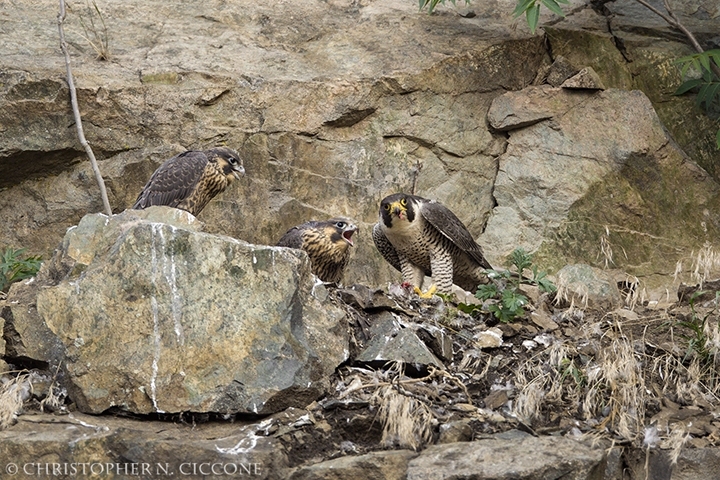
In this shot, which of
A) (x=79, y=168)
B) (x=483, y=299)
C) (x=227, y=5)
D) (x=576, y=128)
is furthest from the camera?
(x=227, y=5)

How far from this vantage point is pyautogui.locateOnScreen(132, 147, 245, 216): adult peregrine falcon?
6410 mm

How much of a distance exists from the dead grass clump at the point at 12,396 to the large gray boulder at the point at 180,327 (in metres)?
0.16

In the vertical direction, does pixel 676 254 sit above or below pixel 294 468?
above

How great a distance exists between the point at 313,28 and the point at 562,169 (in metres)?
2.13

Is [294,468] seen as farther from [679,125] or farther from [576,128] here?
[679,125]

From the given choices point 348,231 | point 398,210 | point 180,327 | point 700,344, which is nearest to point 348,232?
point 348,231

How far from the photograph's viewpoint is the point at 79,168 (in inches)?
288

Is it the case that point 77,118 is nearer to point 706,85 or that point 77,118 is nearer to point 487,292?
point 487,292

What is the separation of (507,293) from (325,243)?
112 cm

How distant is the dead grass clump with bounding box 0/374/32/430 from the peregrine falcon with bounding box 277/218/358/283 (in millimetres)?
1939

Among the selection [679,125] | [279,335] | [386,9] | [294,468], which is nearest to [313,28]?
[386,9]

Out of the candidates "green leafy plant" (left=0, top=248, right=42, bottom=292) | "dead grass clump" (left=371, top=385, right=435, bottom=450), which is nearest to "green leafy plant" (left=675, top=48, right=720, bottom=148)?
"dead grass clump" (left=371, top=385, right=435, bottom=450)

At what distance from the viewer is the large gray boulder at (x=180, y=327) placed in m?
4.73

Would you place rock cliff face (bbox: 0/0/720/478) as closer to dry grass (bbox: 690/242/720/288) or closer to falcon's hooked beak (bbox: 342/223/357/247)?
dry grass (bbox: 690/242/720/288)
